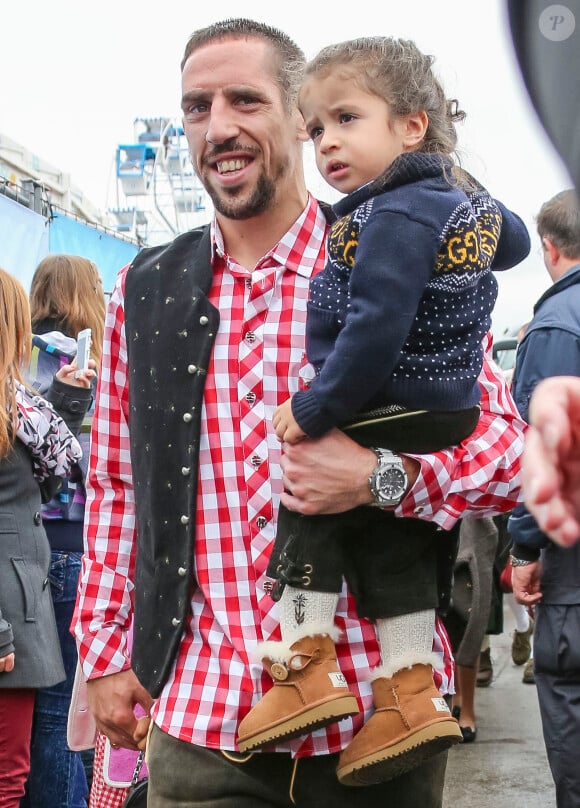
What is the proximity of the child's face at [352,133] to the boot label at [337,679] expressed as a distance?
98cm

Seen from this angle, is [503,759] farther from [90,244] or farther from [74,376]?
[90,244]

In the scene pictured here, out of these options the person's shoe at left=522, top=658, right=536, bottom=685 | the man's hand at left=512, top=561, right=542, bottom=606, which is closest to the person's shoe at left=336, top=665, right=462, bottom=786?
the man's hand at left=512, top=561, right=542, bottom=606

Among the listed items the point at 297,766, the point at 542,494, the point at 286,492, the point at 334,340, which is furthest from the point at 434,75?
the point at 542,494

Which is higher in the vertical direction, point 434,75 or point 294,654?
point 434,75

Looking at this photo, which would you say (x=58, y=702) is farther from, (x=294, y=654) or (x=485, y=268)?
(x=485, y=268)

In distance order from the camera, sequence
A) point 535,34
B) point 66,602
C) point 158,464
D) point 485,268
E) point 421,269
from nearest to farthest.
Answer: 1. point 535,34
2. point 421,269
3. point 485,268
4. point 158,464
5. point 66,602

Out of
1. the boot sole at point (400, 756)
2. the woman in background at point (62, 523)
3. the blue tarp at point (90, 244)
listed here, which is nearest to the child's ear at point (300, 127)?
the boot sole at point (400, 756)

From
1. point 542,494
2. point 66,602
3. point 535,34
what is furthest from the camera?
point 66,602

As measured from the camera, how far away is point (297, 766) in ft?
7.09

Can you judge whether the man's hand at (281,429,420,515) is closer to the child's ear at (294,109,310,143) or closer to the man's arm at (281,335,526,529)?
the man's arm at (281,335,526,529)

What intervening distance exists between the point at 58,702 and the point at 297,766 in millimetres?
2106

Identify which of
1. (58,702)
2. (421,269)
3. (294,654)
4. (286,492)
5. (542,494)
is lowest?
(58,702)

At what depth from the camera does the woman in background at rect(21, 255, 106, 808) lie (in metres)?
4.00

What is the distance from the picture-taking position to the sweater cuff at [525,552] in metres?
3.30
